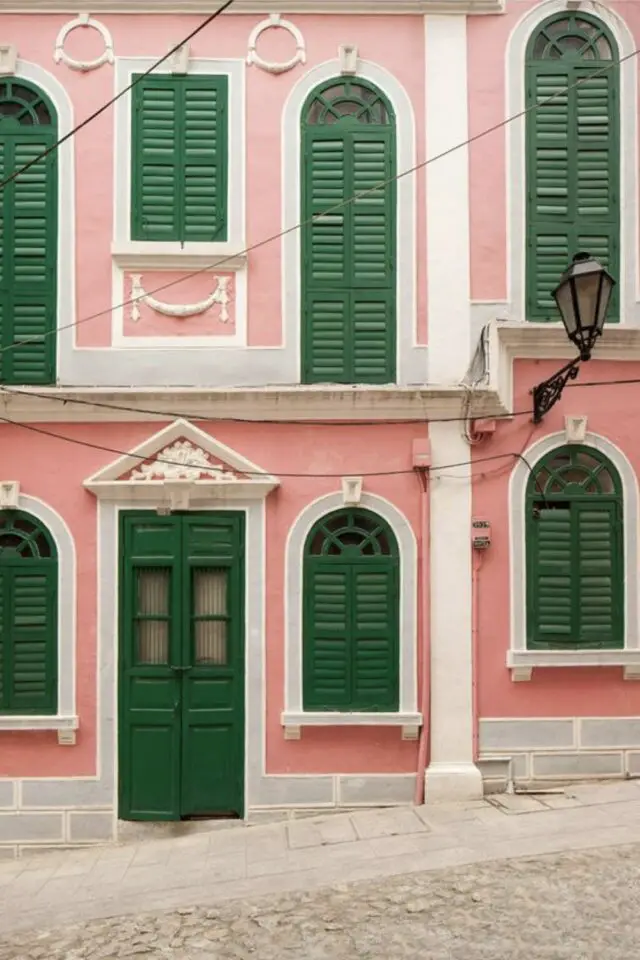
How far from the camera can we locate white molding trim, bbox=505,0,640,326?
8078mm

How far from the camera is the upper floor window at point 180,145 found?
8.06m

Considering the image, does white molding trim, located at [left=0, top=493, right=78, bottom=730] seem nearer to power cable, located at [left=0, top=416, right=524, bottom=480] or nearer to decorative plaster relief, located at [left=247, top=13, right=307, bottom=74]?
power cable, located at [left=0, top=416, right=524, bottom=480]

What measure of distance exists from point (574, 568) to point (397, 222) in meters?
3.68

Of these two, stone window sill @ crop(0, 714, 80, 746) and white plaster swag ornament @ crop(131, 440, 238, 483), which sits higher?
white plaster swag ornament @ crop(131, 440, 238, 483)

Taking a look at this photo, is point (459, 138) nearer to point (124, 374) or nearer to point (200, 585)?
point (124, 374)

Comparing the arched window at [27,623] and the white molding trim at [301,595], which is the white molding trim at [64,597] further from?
the white molding trim at [301,595]

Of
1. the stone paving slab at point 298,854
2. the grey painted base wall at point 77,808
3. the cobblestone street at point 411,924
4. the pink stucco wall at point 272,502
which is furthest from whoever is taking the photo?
the pink stucco wall at point 272,502

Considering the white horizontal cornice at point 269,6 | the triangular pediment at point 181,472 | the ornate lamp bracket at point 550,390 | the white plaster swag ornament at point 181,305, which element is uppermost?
the white horizontal cornice at point 269,6

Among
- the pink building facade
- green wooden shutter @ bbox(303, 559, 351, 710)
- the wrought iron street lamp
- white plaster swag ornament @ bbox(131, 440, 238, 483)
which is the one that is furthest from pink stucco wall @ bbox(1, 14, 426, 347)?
green wooden shutter @ bbox(303, 559, 351, 710)

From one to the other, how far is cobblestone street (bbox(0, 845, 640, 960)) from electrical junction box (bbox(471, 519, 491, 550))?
9.08 ft

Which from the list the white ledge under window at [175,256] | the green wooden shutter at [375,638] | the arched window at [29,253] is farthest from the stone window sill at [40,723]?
the white ledge under window at [175,256]

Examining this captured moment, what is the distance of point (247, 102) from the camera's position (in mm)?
8078

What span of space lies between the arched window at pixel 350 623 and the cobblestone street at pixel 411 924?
6.26 ft

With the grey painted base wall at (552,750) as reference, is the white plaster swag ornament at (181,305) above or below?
above
